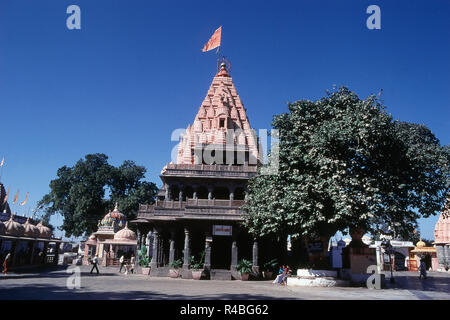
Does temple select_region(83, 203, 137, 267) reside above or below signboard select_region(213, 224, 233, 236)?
below

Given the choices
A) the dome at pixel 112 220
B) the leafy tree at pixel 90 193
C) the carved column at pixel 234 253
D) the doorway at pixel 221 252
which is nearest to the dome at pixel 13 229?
the doorway at pixel 221 252

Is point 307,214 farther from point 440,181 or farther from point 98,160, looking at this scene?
point 98,160

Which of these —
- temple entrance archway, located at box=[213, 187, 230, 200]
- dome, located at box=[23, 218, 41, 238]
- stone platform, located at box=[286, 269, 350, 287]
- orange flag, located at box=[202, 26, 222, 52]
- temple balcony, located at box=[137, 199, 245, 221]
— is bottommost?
stone platform, located at box=[286, 269, 350, 287]

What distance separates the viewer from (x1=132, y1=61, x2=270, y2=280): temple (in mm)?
25250

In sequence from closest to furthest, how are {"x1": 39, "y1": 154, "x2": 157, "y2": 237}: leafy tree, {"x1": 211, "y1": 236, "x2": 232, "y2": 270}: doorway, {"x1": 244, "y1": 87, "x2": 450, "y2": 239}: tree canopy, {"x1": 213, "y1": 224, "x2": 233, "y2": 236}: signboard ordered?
{"x1": 244, "y1": 87, "x2": 450, "y2": 239}: tree canopy → {"x1": 213, "y1": 224, "x2": 233, "y2": 236}: signboard → {"x1": 211, "y1": 236, "x2": 232, "y2": 270}: doorway → {"x1": 39, "y1": 154, "x2": 157, "y2": 237}: leafy tree

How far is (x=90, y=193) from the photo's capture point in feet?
175

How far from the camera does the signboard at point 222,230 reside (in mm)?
25078

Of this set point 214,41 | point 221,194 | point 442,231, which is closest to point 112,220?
point 221,194

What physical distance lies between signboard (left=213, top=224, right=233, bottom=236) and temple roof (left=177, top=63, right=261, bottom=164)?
1133 centimetres

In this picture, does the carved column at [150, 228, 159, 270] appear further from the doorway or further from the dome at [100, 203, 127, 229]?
the dome at [100, 203, 127, 229]

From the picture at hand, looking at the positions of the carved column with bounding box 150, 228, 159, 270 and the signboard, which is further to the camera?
the carved column with bounding box 150, 228, 159, 270

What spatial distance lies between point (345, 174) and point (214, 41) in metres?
30.7

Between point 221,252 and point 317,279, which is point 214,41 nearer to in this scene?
point 221,252

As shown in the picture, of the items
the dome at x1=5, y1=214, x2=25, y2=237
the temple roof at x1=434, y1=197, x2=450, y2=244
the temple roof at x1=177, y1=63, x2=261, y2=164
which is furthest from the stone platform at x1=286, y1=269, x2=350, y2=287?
the temple roof at x1=434, y1=197, x2=450, y2=244
